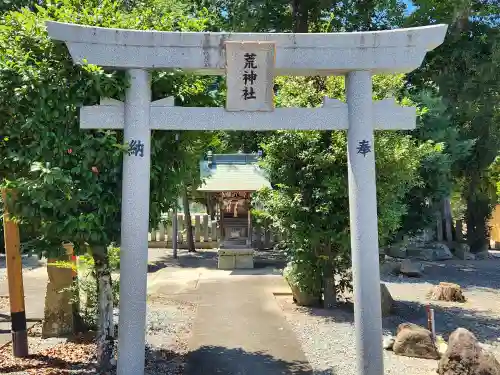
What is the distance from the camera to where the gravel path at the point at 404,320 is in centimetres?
657

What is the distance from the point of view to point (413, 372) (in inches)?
247

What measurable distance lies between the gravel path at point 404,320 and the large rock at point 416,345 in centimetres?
14

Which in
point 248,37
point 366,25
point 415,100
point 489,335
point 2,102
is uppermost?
point 366,25

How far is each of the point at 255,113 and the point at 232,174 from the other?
37.6 ft

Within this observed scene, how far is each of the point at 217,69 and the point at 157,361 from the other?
4034 mm

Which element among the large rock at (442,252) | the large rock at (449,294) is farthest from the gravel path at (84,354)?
the large rock at (442,252)

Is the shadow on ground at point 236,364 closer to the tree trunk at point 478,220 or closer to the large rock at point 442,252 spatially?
the large rock at point 442,252

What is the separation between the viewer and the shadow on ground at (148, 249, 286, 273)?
16.0m

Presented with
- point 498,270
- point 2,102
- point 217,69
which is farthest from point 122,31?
point 498,270

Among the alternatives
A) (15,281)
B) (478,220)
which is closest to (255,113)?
(15,281)

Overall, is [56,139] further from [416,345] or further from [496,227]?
[496,227]

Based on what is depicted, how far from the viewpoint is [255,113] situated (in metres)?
5.39

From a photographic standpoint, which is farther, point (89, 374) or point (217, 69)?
point (89, 374)

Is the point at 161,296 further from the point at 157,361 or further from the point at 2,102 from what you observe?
the point at 2,102
